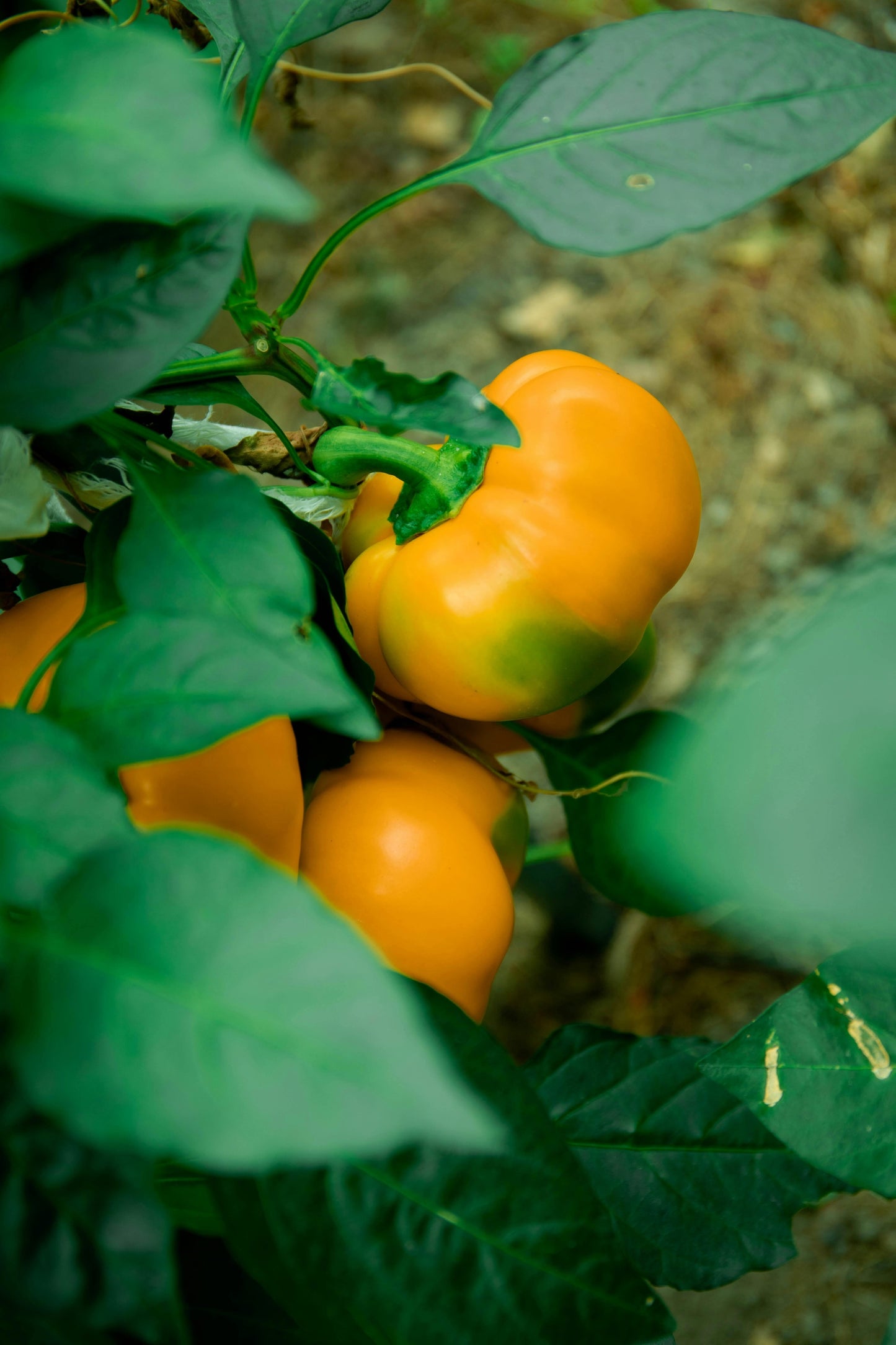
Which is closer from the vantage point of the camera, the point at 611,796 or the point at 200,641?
the point at 200,641

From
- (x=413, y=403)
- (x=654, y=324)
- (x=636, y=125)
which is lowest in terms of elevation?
(x=654, y=324)

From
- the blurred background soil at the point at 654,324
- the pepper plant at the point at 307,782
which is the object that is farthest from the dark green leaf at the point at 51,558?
the blurred background soil at the point at 654,324

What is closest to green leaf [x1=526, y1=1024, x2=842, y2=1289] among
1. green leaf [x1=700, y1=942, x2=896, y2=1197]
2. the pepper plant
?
the pepper plant

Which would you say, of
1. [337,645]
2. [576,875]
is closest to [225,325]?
[337,645]

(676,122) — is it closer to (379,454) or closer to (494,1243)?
(379,454)

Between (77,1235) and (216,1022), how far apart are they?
0.11 m

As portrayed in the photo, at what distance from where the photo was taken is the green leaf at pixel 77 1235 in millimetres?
270

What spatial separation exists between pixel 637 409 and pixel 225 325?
39 centimetres

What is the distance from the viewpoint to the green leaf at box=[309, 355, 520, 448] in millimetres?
396

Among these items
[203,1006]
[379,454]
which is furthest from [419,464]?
[203,1006]

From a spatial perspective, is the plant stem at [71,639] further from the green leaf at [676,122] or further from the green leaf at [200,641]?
the green leaf at [676,122]

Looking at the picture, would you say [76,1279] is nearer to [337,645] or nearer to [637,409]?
[337,645]

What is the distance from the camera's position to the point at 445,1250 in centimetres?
35

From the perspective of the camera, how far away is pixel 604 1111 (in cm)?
54
